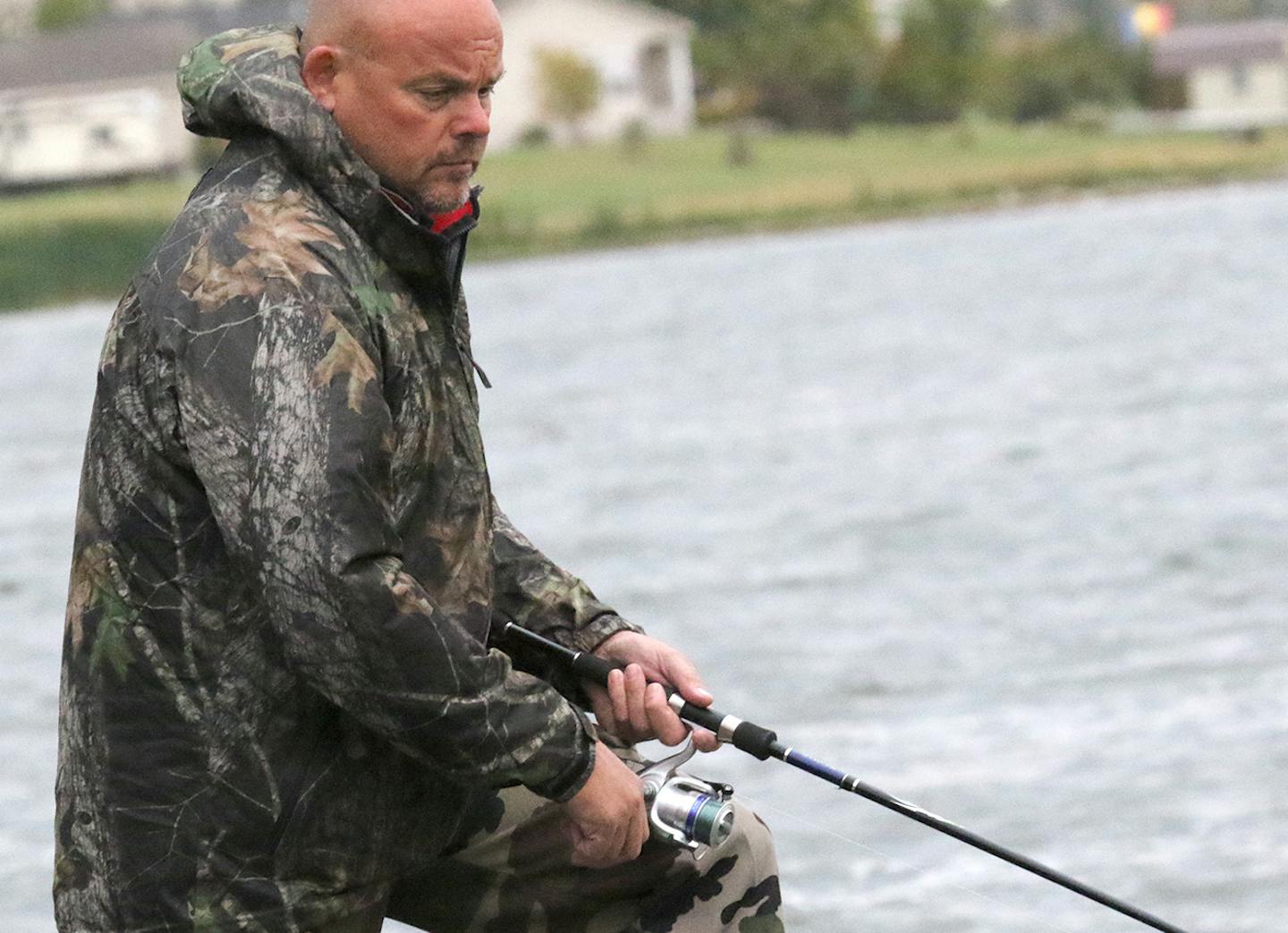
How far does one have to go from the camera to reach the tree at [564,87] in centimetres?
8469

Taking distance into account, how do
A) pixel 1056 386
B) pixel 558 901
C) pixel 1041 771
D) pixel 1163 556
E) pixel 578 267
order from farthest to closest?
1. pixel 578 267
2. pixel 1056 386
3. pixel 1163 556
4. pixel 1041 771
5. pixel 558 901

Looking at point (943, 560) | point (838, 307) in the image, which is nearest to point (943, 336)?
point (838, 307)

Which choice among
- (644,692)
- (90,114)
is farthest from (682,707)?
(90,114)

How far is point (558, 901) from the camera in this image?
12.6 feet

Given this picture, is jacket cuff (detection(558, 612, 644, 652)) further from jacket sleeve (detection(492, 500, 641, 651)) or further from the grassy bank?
the grassy bank

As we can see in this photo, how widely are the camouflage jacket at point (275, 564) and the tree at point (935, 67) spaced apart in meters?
89.7

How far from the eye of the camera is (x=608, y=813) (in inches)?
138

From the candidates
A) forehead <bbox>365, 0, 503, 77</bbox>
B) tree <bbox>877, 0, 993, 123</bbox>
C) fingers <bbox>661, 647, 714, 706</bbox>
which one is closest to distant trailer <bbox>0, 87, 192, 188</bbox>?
tree <bbox>877, 0, 993, 123</bbox>

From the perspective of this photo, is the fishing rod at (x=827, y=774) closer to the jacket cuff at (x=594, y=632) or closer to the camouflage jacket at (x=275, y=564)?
the jacket cuff at (x=594, y=632)

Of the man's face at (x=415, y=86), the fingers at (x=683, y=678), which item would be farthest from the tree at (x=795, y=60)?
the man's face at (x=415, y=86)

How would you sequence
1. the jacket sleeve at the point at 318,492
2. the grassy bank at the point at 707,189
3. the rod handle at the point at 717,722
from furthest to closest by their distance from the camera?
the grassy bank at the point at 707,189 < the rod handle at the point at 717,722 < the jacket sleeve at the point at 318,492

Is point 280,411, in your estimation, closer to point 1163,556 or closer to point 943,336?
point 1163,556

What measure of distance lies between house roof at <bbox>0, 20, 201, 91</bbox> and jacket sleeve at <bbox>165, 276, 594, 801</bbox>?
3194 inches

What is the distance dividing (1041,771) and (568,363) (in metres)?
29.2
